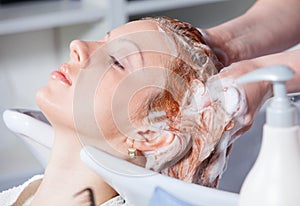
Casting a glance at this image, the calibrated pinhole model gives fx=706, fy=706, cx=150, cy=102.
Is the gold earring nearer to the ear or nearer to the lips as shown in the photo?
the ear

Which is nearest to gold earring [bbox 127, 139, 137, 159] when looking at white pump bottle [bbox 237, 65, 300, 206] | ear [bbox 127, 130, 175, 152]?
ear [bbox 127, 130, 175, 152]

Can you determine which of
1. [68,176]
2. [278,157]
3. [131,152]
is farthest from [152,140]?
[278,157]

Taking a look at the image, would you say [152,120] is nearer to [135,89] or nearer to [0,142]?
[135,89]

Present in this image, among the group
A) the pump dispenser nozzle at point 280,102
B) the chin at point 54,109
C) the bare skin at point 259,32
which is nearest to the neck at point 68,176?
the chin at point 54,109

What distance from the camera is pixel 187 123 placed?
111 centimetres

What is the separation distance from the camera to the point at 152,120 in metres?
1.13

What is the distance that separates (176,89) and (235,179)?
31cm

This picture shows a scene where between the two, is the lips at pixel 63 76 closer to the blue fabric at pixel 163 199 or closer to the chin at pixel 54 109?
the chin at pixel 54 109

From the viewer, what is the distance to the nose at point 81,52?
1127 mm

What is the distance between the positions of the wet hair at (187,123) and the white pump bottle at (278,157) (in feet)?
1.08

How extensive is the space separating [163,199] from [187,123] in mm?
218

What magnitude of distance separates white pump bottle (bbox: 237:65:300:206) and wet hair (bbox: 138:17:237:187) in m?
0.33

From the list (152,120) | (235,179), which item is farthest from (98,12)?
(152,120)

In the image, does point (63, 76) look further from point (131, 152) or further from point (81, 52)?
point (131, 152)
